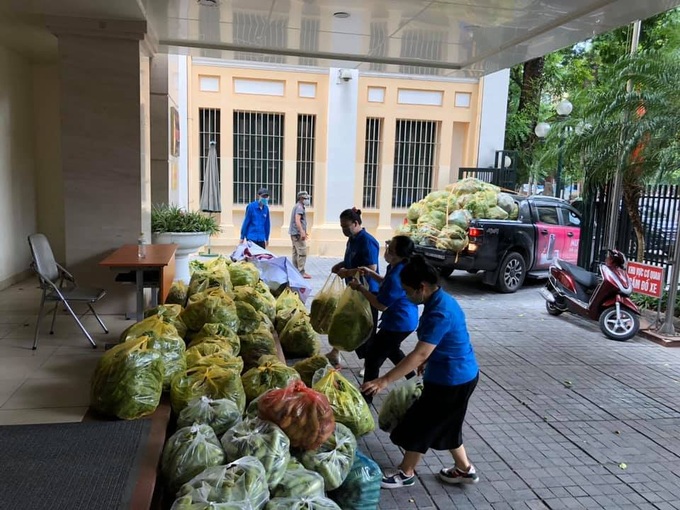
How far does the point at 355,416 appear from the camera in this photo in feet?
11.6

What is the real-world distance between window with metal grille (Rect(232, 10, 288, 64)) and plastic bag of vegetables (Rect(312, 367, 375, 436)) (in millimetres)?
4722

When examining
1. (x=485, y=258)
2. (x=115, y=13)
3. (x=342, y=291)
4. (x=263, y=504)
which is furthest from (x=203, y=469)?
(x=485, y=258)

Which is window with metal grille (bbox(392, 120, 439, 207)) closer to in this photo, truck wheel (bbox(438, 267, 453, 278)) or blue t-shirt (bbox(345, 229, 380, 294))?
truck wheel (bbox(438, 267, 453, 278))

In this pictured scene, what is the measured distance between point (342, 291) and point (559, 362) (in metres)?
2.93

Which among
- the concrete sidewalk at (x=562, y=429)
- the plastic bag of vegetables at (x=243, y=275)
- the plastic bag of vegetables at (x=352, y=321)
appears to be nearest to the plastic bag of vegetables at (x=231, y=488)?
the concrete sidewalk at (x=562, y=429)

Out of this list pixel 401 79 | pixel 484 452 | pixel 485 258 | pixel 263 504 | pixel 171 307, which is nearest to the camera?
pixel 263 504

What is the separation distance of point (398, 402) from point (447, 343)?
69cm

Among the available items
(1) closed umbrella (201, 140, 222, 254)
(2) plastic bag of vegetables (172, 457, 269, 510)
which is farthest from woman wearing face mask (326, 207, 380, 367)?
(1) closed umbrella (201, 140, 222, 254)

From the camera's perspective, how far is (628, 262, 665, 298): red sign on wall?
24.2ft

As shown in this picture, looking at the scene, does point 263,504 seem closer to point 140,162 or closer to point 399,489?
point 399,489

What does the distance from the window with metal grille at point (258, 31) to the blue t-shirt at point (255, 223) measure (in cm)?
292

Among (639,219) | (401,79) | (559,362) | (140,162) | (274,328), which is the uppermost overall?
(401,79)

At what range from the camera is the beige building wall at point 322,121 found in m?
13.0

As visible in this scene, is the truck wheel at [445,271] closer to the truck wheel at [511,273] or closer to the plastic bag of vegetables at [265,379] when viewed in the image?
the truck wheel at [511,273]
